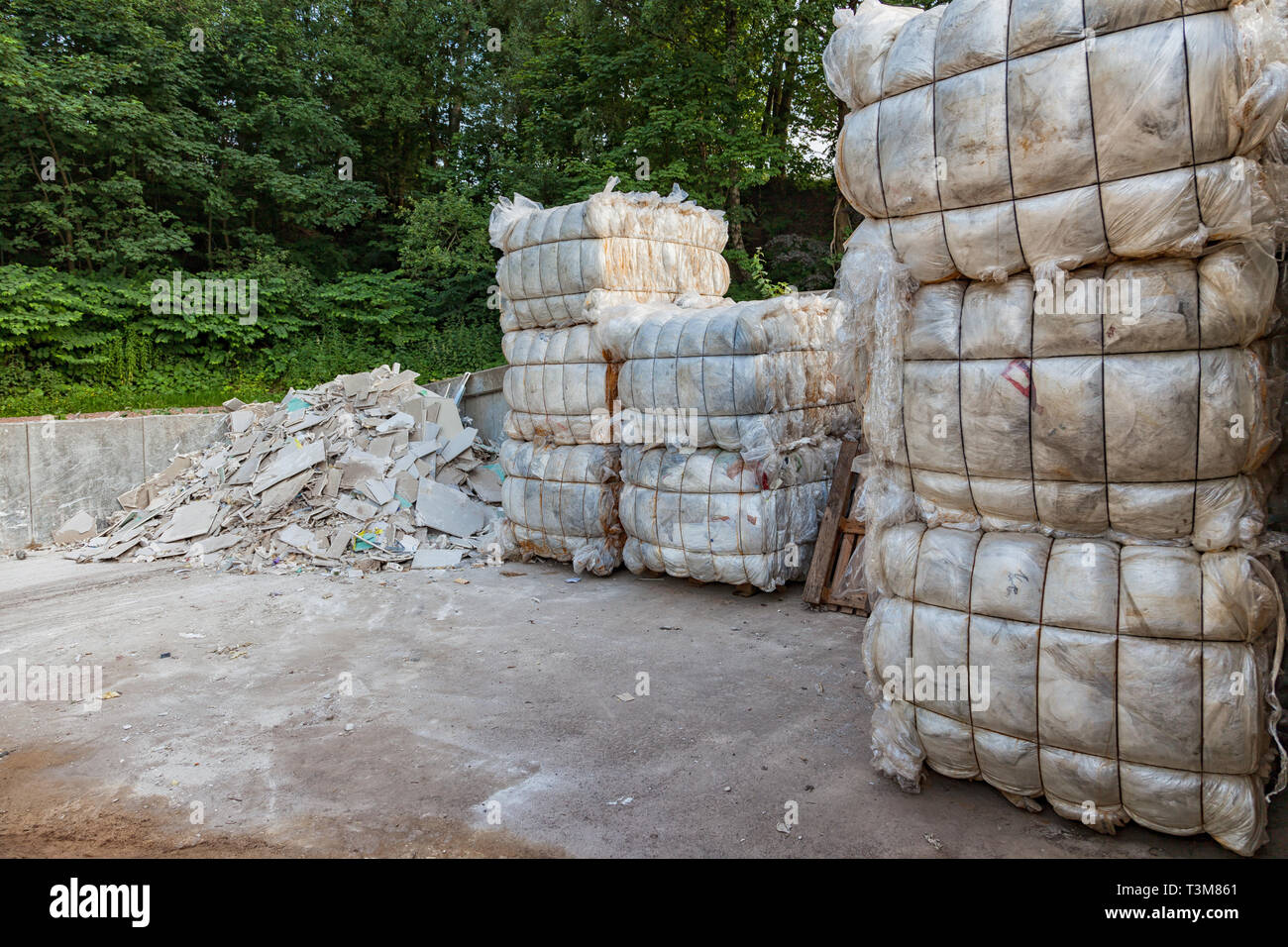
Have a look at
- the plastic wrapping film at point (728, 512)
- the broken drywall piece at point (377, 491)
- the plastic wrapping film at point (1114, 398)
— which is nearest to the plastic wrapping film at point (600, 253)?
the plastic wrapping film at point (728, 512)

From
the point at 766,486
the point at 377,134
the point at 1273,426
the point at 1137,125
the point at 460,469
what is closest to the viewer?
the point at 1137,125

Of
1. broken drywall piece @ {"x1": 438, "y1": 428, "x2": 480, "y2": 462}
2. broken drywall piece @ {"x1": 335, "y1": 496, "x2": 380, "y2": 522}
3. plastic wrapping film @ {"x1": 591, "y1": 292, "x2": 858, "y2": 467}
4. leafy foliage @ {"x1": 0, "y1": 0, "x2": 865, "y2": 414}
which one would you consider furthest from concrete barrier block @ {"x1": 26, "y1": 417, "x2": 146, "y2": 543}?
plastic wrapping film @ {"x1": 591, "y1": 292, "x2": 858, "y2": 467}

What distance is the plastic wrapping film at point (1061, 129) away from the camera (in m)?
2.47

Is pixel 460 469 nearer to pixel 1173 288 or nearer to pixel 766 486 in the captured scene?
pixel 766 486

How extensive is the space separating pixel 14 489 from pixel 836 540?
8.75 meters

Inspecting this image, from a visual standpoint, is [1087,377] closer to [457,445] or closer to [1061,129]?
[1061,129]

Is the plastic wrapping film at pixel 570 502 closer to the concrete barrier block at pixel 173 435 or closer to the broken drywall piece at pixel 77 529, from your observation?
the concrete barrier block at pixel 173 435

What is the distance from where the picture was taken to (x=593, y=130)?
15.1 metres

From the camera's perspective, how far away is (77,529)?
9312 mm

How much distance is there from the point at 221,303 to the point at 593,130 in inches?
283

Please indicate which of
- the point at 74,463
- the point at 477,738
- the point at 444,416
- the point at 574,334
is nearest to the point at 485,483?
the point at 444,416

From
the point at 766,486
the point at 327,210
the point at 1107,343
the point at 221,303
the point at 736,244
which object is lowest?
the point at 766,486
